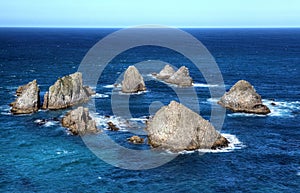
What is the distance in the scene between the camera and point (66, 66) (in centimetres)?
18812

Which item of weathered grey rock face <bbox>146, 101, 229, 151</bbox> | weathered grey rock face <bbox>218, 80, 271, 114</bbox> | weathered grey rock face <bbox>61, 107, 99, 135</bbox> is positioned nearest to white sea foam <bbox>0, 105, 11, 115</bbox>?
weathered grey rock face <bbox>61, 107, 99, 135</bbox>

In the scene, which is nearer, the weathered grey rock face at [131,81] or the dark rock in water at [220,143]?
the dark rock in water at [220,143]

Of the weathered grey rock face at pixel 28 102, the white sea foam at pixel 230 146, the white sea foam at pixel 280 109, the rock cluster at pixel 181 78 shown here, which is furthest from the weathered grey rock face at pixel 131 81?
the white sea foam at pixel 230 146

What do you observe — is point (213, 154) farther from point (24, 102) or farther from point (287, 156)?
point (24, 102)

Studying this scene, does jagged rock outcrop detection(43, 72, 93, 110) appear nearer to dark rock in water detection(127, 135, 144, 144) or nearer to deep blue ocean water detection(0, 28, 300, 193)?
deep blue ocean water detection(0, 28, 300, 193)

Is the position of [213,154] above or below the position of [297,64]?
below

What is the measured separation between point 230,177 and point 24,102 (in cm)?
6245

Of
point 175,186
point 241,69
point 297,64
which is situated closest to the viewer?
point 175,186

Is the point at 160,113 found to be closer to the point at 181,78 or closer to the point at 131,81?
the point at 131,81

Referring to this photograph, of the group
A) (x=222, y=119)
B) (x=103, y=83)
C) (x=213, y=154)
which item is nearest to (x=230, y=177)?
(x=213, y=154)

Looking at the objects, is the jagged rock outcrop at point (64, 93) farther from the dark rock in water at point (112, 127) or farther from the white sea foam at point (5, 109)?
the dark rock in water at point (112, 127)

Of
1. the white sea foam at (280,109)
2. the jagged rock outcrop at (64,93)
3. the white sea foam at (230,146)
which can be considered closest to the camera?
the white sea foam at (230,146)

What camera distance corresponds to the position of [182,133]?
253 feet

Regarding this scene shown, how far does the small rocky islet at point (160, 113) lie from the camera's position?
7756 cm
